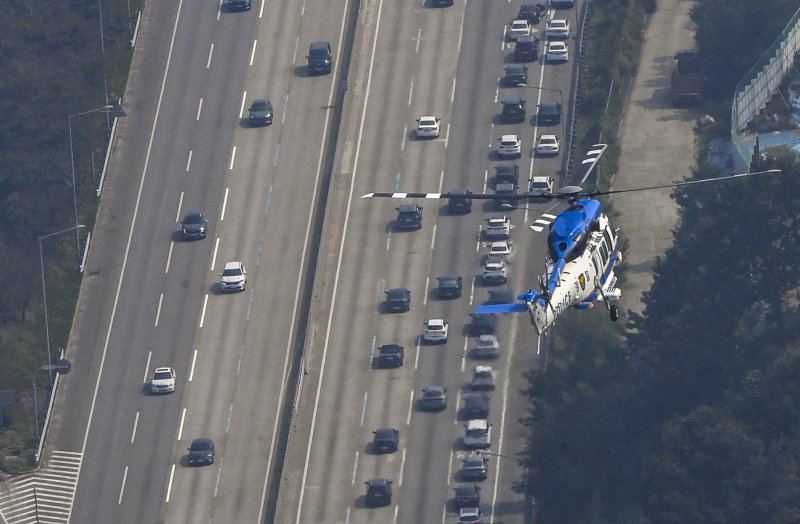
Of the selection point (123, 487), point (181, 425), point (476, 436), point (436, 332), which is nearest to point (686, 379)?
point (476, 436)

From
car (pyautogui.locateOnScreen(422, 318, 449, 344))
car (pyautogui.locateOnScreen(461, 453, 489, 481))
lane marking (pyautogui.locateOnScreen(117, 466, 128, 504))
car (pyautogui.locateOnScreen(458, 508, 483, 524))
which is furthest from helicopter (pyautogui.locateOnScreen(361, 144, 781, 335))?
lane marking (pyautogui.locateOnScreen(117, 466, 128, 504))

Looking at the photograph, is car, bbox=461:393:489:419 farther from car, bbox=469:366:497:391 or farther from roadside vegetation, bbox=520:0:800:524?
roadside vegetation, bbox=520:0:800:524

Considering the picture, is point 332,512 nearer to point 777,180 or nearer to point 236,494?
point 236,494

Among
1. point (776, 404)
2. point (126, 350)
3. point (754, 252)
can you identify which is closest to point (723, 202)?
point (754, 252)

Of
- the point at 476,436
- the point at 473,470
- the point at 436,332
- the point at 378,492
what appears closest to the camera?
the point at 378,492

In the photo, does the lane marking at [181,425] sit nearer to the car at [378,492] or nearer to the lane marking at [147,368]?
the lane marking at [147,368]

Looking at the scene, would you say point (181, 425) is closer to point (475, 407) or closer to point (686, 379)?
point (475, 407)

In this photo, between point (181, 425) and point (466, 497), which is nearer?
point (466, 497)
